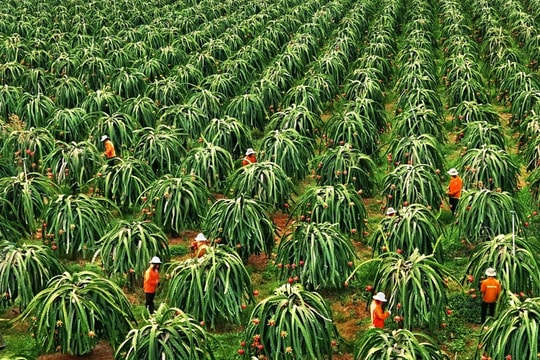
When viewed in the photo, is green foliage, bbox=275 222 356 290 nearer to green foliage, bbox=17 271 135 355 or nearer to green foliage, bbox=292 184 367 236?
green foliage, bbox=292 184 367 236

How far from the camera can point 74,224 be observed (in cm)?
1120

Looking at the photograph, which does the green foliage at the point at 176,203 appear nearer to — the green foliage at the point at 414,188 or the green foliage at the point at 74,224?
the green foliage at the point at 74,224

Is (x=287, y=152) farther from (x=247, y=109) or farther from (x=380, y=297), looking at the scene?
(x=380, y=297)

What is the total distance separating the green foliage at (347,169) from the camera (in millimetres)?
13102

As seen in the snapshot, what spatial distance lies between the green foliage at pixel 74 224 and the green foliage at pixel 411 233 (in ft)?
13.6

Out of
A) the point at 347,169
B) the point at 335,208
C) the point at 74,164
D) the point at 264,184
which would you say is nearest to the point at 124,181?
the point at 74,164

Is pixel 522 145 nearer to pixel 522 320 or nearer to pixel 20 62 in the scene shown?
pixel 522 320

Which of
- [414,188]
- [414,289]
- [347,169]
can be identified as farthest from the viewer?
[347,169]

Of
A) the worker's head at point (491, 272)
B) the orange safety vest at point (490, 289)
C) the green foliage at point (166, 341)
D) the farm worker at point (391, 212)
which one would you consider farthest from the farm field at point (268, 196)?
the farm worker at point (391, 212)

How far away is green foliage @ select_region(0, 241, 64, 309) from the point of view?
31.8 ft

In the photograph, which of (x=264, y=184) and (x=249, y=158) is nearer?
(x=264, y=184)

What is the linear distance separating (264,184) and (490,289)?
4.31m

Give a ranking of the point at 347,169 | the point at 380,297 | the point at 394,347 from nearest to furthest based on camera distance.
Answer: the point at 394,347 → the point at 380,297 → the point at 347,169

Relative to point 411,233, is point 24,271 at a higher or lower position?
lower
